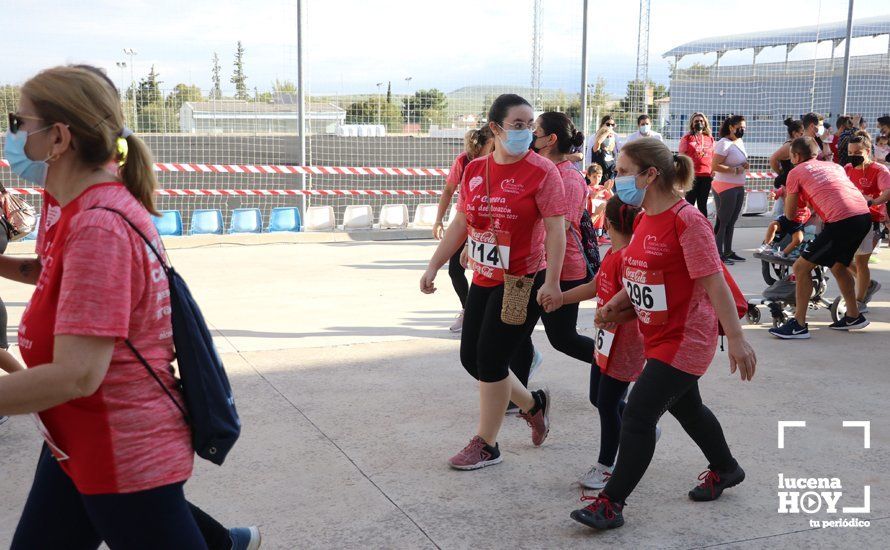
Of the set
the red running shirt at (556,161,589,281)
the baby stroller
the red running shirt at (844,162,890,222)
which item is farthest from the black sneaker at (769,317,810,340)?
the red running shirt at (556,161,589,281)

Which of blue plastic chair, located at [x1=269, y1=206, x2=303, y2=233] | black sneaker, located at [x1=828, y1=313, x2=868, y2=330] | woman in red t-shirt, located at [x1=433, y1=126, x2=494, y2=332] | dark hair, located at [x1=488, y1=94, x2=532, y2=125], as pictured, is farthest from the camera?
blue plastic chair, located at [x1=269, y1=206, x2=303, y2=233]

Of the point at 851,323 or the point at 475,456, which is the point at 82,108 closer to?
the point at 475,456

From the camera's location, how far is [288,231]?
42.5 feet

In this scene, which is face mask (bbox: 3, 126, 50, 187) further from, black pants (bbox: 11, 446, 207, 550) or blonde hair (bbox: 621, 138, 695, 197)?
blonde hair (bbox: 621, 138, 695, 197)

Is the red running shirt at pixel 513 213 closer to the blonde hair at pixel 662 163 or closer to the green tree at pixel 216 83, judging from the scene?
the blonde hair at pixel 662 163

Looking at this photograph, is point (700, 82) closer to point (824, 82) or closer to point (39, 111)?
point (824, 82)

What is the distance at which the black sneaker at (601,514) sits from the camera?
3705 millimetres

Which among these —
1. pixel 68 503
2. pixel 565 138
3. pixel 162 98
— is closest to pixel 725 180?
pixel 565 138

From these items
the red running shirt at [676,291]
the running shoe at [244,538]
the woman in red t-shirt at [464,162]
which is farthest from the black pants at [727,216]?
the running shoe at [244,538]

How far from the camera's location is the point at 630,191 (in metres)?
3.78

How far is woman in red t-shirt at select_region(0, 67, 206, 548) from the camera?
1.95 metres

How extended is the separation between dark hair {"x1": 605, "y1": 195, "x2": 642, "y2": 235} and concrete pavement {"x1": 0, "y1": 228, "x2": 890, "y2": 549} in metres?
1.23

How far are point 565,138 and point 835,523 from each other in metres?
2.50

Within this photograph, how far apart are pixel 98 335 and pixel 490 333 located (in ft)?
8.24
